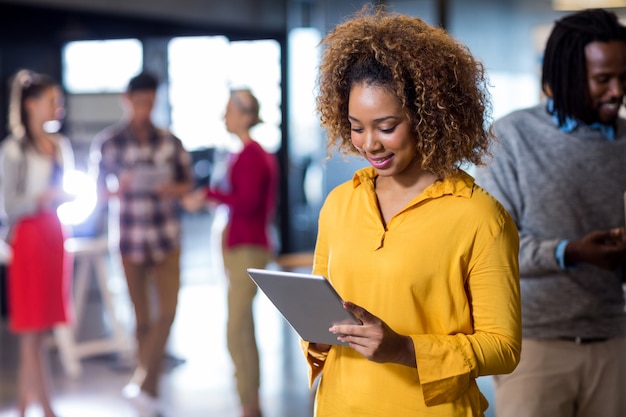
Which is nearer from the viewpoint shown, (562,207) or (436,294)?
(436,294)

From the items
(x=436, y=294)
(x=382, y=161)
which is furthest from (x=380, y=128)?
(x=436, y=294)

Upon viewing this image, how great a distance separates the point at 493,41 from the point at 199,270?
5.73 metres

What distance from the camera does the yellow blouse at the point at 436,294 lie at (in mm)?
1705

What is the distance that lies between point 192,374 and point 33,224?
170 cm

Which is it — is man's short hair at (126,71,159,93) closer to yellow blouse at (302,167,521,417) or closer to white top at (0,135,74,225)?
white top at (0,135,74,225)

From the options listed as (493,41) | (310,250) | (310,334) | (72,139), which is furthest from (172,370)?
(310,250)

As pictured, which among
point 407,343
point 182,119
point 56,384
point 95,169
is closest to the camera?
point 407,343

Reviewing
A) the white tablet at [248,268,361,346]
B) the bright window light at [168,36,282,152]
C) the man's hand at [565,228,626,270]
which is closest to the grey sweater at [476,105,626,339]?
the man's hand at [565,228,626,270]

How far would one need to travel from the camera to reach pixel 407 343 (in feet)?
5.51

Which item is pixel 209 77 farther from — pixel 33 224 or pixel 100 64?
pixel 33 224

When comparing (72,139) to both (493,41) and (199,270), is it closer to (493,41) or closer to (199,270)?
(199,270)

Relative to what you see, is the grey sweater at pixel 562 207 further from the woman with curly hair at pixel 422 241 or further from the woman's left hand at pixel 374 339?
the woman's left hand at pixel 374 339

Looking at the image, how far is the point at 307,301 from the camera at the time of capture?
1678mm

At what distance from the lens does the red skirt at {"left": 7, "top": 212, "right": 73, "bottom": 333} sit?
14.6 ft
